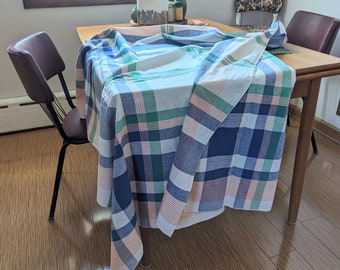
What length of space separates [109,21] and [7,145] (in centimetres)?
109

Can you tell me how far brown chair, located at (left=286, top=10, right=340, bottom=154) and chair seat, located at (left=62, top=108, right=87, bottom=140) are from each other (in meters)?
1.25

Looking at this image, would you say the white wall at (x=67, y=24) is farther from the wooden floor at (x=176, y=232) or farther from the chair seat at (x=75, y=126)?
the chair seat at (x=75, y=126)

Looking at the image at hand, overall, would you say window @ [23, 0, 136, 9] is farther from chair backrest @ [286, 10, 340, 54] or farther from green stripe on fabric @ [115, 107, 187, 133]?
green stripe on fabric @ [115, 107, 187, 133]

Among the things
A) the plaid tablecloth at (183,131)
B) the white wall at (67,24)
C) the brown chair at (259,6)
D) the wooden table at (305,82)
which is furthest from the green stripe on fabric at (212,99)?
the brown chair at (259,6)

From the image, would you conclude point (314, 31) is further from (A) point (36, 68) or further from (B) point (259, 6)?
(A) point (36, 68)

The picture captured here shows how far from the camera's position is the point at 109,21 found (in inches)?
88.7

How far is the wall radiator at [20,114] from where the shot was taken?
7.33ft

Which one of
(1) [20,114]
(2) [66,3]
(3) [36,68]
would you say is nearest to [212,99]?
(3) [36,68]

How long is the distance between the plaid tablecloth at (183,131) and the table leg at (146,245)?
0.06 m

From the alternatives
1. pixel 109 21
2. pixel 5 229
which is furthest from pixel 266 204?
pixel 109 21

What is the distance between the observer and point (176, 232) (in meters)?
1.48

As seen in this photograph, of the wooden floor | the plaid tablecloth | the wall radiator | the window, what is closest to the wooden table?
the plaid tablecloth

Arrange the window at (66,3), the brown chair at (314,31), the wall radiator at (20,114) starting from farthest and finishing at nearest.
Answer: the wall radiator at (20,114) < the window at (66,3) < the brown chair at (314,31)

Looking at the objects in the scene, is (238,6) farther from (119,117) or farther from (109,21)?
(119,117)
